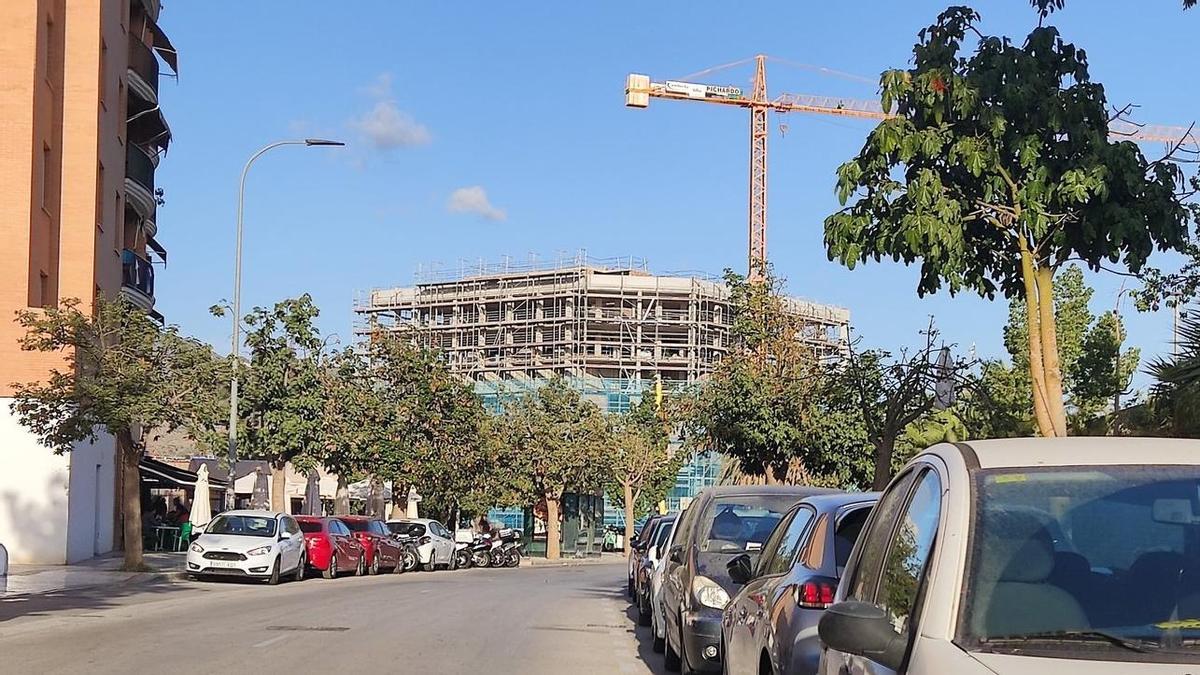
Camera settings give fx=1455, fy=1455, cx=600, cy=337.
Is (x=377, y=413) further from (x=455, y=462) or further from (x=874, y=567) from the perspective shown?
(x=874, y=567)

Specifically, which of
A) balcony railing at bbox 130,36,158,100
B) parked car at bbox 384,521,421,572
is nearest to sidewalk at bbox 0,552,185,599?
parked car at bbox 384,521,421,572

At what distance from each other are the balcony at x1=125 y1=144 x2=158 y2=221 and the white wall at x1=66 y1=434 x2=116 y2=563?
8615 mm

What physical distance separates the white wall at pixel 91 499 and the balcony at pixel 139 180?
862cm

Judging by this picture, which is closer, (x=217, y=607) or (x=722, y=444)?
(x=217, y=607)

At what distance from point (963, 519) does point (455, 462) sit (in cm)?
5250

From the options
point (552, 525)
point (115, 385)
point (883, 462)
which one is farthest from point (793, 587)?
point (552, 525)

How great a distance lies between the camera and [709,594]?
1250cm

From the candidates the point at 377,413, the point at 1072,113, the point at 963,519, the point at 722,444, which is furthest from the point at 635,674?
the point at 377,413

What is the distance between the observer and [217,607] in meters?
23.2

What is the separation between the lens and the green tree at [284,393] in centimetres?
4666

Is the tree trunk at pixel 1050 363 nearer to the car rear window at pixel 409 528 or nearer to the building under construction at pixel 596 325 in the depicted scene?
the car rear window at pixel 409 528

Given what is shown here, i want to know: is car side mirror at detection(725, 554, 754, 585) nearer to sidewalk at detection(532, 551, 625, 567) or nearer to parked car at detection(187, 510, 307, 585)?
parked car at detection(187, 510, 307, 585)

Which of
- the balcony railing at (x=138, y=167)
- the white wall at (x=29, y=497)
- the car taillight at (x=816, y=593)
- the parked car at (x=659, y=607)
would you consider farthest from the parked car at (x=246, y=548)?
the car taillight at (x=816, y=593)

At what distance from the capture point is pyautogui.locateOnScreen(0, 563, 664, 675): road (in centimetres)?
1463
